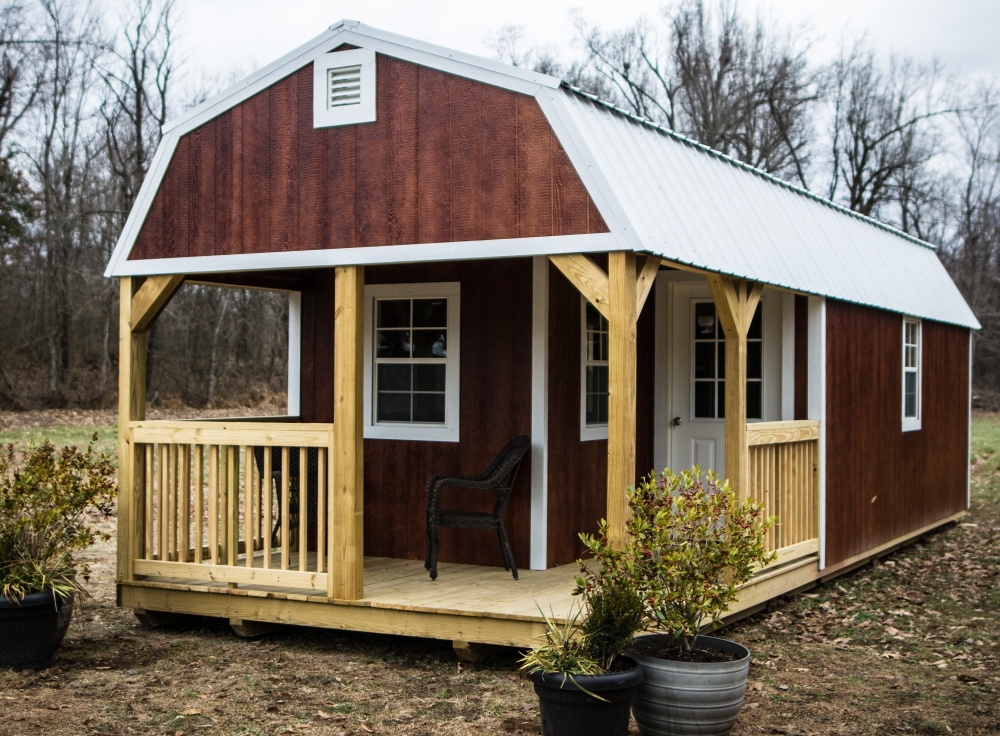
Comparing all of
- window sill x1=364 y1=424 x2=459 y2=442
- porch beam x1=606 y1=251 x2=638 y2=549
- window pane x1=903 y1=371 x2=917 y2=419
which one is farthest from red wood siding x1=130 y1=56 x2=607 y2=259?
window pane x1=903 y1=371 x2=917 y2=419

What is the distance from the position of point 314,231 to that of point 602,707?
3.63 meters

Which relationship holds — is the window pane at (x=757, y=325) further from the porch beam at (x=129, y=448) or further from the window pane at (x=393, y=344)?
the porch beam at (x=129, y=448)

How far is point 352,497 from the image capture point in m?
6.74

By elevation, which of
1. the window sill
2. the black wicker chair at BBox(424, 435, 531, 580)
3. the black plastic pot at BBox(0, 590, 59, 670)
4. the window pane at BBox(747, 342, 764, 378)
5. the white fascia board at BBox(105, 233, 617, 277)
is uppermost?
the white fascia board at BBox(105, 233, 617, 277)

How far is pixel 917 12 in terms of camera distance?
2820cm

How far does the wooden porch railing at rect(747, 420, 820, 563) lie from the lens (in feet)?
25.2

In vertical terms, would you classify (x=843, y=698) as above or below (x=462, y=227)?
below

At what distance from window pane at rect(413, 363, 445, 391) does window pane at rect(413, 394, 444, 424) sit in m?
0.06

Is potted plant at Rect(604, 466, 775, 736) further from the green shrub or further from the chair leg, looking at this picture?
the green shrub

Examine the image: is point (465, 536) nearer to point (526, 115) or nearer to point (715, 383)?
point (715, 383)

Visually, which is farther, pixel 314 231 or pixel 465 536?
pixel 465 536

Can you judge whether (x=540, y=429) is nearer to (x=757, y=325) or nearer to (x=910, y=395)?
(x=757, y=325)

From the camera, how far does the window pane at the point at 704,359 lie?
941cm

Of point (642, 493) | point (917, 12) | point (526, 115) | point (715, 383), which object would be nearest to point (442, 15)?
point (917, 12)
